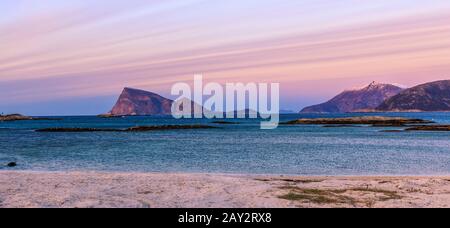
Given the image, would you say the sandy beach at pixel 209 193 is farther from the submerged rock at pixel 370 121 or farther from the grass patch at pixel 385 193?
the submerged rock at pixel 370 121

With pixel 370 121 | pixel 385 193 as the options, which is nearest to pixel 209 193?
pixel 385 193

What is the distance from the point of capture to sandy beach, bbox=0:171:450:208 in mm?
15633

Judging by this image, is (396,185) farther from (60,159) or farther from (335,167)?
(60,159)

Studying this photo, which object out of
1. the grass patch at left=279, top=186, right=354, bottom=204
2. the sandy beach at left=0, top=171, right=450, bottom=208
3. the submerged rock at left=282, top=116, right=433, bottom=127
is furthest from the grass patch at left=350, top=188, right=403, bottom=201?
the submerged rock at left=282, top=116, right=433, bottom=127

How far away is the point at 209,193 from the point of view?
18.0 m

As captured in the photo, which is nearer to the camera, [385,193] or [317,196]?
[317,196]

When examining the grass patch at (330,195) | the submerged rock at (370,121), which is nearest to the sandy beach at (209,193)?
the grass patch at (330,195)

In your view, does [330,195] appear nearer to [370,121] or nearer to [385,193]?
[385,193]

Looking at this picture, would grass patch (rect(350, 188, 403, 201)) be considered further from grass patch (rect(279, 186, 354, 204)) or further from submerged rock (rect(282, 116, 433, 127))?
submerged rock (rect(282, 116, 433, 127))

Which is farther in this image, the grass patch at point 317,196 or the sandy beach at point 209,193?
the grass patch at point 317,196

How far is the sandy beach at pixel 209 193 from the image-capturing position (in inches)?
615
